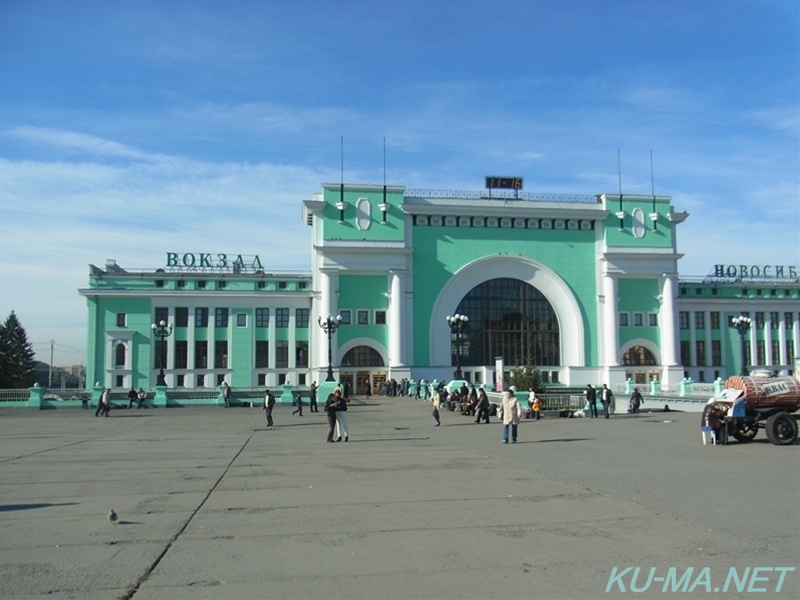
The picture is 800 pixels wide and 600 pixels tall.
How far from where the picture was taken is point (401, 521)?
31.4 feet

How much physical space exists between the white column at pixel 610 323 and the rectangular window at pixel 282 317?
1100 inches

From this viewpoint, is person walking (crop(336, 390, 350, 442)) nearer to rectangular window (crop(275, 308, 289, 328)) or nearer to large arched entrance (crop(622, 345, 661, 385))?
rectangular window (crop(275, 308, 289, 328))

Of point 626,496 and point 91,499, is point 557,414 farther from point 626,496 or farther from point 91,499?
point 91,499

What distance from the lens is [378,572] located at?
7230 millimetres

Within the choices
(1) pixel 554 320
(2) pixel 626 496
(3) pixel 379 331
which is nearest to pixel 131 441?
(2) pixel 626 496

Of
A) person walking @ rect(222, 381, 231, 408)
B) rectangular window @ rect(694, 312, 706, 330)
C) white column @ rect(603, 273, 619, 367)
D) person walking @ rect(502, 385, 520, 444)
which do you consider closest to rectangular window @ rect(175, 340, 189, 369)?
person walking @ rect(222, 381, 231, 408)

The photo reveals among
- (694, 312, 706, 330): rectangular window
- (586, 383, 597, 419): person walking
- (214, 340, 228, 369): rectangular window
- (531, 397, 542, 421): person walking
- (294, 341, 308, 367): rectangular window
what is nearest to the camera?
(531, 397, 542, 421): person walking

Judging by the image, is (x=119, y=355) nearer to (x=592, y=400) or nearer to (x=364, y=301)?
(x=364, y=301)

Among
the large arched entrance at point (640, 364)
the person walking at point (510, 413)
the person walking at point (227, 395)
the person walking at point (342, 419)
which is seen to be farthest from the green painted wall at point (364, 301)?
the person walking at point (510, 413)

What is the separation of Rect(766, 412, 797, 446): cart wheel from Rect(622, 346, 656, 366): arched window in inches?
1847

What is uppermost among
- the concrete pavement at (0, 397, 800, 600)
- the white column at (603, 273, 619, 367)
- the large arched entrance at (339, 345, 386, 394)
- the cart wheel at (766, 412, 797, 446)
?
the white column at (603, 273, 619, 367)

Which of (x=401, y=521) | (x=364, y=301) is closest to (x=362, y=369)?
(x=364, y=301)

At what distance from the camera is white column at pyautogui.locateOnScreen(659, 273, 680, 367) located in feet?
205

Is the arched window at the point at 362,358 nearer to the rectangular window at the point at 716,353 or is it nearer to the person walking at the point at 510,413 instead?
the rectangular window at the point at 716,353
